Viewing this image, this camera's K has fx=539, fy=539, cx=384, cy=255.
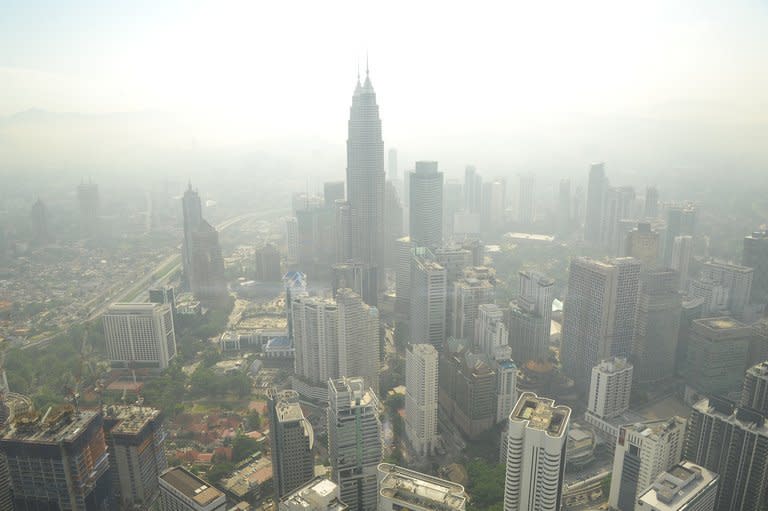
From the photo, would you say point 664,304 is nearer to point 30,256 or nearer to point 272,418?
point 272,418

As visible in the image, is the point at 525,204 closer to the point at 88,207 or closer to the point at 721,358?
the point at 721,358

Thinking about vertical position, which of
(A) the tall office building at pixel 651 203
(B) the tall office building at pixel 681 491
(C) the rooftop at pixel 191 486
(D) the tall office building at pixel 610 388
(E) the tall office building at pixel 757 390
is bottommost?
(D) the tall office building at pixel 610 388

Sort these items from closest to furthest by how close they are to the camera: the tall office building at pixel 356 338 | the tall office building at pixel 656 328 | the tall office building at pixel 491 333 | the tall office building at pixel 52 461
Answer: the tall office building at pixel 52 461 < the tall office building at pixel 356 338 < the tall office building at pixel 491 333 < the tall office building at pixel 656 328

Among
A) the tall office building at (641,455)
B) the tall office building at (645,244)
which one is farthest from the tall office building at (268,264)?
the tall office building at (641,455)

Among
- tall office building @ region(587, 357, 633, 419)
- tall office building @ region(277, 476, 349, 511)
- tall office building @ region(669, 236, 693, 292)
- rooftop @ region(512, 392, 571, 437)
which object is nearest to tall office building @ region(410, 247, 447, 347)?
tall office building @ region(587, 357, 633, 419)

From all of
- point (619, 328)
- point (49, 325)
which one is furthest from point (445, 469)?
point (49, 325)

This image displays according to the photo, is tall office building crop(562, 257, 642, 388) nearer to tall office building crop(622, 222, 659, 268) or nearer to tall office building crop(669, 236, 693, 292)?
tall office building crop(622, 222, 659, 268)

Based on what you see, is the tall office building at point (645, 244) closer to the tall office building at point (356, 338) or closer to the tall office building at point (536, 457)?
the tall office building at point (356, 338)
